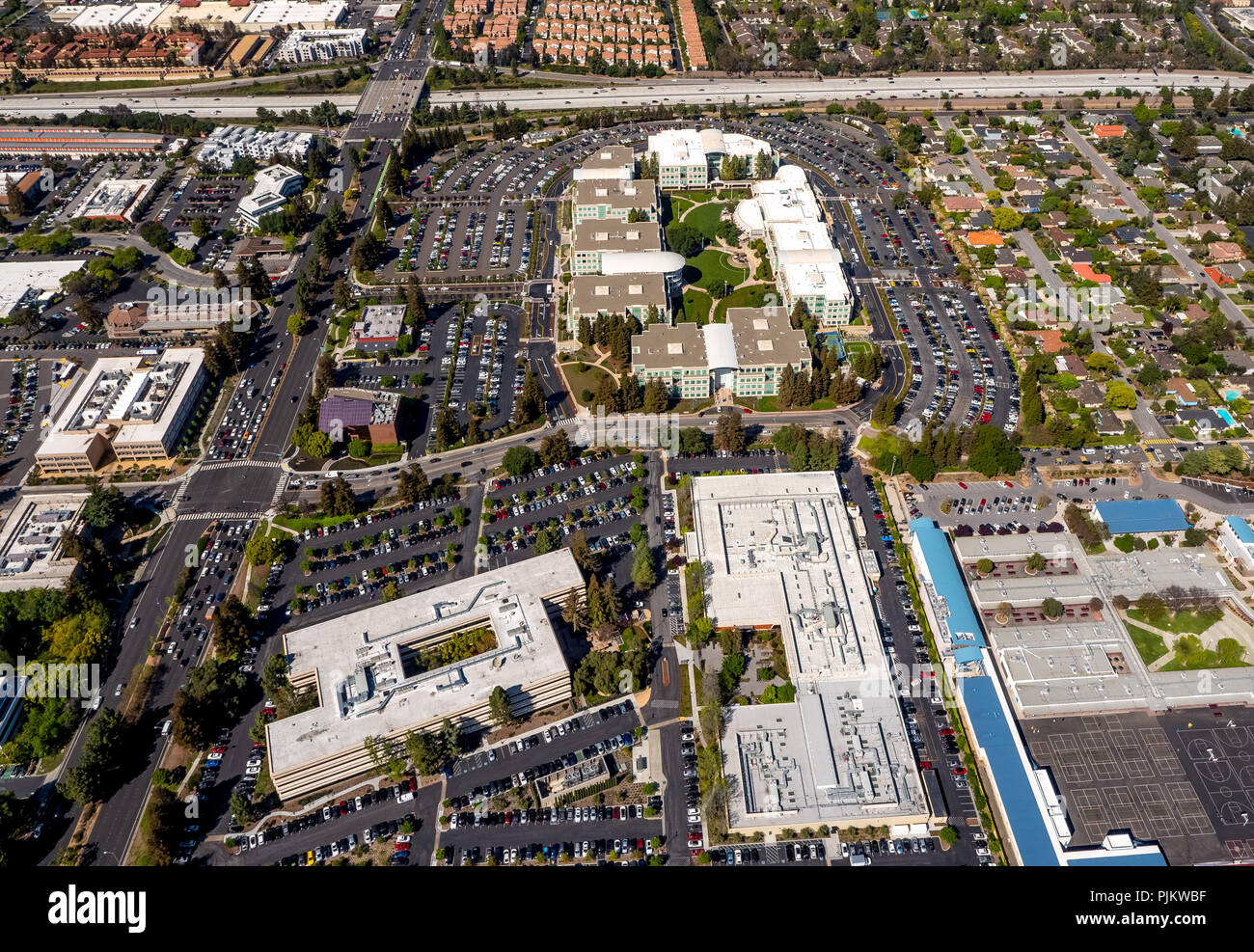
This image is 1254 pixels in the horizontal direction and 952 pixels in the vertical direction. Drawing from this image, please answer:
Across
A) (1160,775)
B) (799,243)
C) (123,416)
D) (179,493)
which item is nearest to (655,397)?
(799,243)

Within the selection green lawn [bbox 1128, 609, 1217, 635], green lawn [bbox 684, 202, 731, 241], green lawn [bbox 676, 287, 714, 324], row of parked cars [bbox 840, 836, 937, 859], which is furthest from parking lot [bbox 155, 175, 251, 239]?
green lawn [bbox 1128, 609, 1217, 635]

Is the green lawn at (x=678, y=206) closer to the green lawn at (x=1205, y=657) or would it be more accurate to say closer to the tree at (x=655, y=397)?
the tree at (x=655, y=397)

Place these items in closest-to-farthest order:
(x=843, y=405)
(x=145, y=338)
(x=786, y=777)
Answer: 1. (x=786, y=777)
2. (x=843, y=405)
3. (x=145, y=338)

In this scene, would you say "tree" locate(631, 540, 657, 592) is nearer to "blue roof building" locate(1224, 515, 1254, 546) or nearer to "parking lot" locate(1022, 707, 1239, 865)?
"parking lot" locate(1022, 707, 1239, 865)

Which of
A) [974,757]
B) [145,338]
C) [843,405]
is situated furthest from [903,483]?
[145,338]
